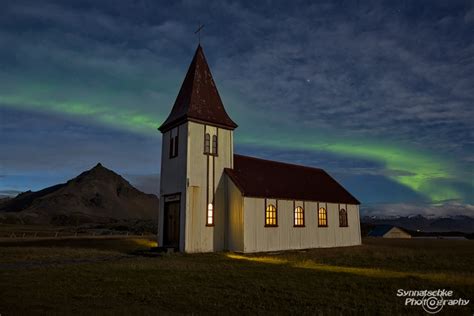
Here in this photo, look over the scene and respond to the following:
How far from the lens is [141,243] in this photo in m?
30.1

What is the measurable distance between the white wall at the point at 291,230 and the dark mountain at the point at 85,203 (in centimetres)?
9610

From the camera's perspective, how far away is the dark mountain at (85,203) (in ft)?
384

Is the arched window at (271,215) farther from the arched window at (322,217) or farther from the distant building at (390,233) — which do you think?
the distant building at (390,233)

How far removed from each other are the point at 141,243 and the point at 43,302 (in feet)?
72.4

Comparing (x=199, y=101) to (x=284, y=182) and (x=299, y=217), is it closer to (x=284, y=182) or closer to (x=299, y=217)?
(x=284, y=182)

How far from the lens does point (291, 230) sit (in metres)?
26.1

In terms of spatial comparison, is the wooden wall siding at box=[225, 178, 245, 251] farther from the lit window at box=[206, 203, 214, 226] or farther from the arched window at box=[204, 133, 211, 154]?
the arched window at box=[204, 133, 211, 154]

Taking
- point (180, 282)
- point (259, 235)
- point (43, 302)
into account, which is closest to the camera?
point (43, 302)

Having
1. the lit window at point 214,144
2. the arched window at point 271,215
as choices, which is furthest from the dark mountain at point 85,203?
the arched window at point 271,215

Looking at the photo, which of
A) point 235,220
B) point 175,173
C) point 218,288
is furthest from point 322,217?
point 218,288

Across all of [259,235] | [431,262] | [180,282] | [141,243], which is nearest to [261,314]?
[180,282]

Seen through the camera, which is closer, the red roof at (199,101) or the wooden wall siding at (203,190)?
the wooden wall siding at (203,190)

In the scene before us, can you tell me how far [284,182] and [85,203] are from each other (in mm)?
140597

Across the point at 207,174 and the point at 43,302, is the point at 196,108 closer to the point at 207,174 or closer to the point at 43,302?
the point at 207,174
